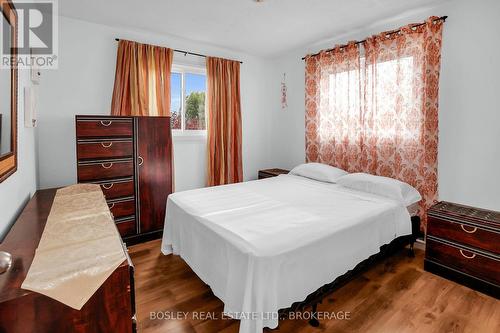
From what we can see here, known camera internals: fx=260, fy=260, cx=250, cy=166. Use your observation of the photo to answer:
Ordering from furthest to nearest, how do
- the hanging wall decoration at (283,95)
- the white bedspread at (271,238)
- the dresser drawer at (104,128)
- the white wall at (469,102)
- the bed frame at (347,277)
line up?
the hanging wall decoration at (283,95)
the dresser drawer at (104,128)
the white wall at (469,102)
the bed frame at (347,277)
the white bedspread at (271,238)

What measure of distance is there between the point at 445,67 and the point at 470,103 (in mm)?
445

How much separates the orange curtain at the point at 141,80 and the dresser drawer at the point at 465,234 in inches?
132

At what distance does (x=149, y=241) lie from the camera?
3.17 m

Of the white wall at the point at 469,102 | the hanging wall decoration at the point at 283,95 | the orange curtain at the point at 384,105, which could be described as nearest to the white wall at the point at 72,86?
the hanging wall decoration at the point at 283,95

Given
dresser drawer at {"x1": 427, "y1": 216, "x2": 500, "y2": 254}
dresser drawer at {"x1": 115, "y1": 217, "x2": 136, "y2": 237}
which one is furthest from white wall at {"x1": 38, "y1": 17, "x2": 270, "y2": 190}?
dresser drawer at {"x1": 427, "y1": 216, "x2": 500, "y2": 254}

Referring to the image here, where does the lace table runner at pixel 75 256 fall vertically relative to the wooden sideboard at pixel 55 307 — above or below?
above

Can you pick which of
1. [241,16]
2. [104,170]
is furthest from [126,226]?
[241,16]

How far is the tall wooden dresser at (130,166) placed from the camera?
2783mm

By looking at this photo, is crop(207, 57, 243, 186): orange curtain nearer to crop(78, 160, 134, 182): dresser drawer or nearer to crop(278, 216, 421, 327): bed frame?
crop(78, 160, 134, 182): dresser drawer

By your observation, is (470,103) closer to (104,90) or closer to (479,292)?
(479,292)

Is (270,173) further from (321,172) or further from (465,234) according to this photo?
(465,234)

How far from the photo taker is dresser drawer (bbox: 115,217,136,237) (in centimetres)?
299

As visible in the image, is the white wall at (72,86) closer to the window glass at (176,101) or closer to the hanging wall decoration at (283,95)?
the window glass at (176,101)

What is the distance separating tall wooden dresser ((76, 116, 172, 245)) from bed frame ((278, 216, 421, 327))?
2.14 metres
